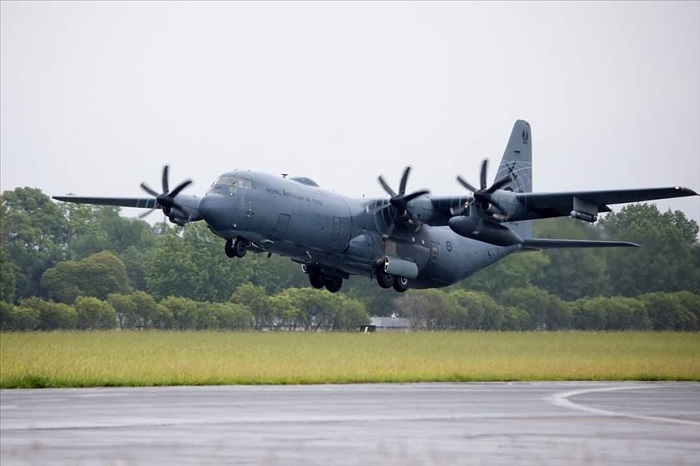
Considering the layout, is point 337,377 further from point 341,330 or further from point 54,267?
point 54,267

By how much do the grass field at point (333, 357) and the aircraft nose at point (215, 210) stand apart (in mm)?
4525

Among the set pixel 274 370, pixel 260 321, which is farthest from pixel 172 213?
pixel 260 321

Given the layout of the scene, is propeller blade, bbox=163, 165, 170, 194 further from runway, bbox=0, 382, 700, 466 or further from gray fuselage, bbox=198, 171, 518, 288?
runway, bbox=0, 382, 700, 466

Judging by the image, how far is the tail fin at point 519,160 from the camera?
159 ft

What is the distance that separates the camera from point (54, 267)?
61031 millimetres

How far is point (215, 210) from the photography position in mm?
35969

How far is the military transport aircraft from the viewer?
36.9 m

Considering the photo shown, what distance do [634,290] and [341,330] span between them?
43.9 ft

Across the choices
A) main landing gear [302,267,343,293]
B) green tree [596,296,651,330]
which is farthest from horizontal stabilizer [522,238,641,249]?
main landing gear [302,267,343,293]

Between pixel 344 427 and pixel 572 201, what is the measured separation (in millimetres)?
21599

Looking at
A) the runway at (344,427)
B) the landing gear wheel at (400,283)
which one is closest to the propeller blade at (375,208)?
the landing gear wheel at (400,283)

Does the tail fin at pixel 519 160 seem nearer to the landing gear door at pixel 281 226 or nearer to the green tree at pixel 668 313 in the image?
the green tree at pixel 668 313

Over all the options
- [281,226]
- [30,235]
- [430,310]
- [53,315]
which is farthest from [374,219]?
[30,235]

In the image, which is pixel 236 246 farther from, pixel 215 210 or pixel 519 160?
pixel 519 160
